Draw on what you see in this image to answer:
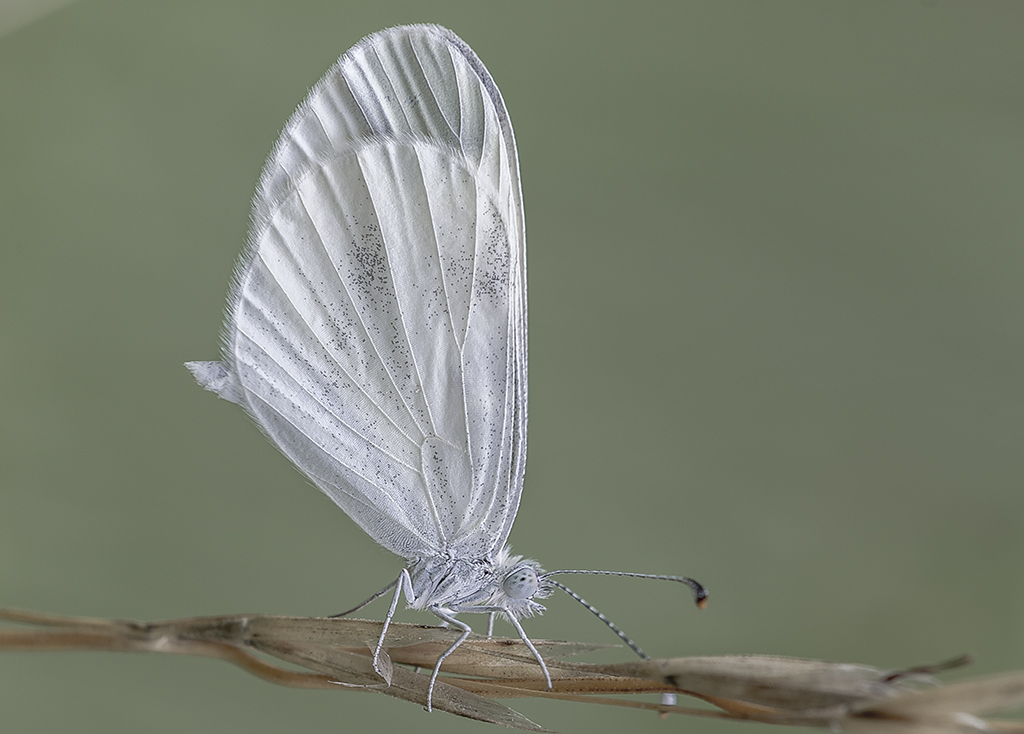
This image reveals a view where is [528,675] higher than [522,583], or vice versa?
[522,583]

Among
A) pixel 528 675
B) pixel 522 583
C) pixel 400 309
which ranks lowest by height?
pixel 528 675

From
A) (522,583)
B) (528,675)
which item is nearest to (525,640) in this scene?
(528,675)

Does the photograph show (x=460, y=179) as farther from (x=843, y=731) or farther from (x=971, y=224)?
(x=971, y=224)

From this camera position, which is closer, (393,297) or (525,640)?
(525,640)

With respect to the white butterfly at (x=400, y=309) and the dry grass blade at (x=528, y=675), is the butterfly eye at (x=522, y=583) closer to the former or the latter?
the white butterfly at (x=400, y=309)

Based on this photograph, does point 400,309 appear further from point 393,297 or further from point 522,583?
point 522,583

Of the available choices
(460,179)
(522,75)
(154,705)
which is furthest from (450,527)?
(522,75)

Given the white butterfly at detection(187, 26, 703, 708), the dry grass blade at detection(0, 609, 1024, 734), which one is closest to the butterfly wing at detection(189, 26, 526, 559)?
the white butterfly at detection(187, 26, 703, 708)
